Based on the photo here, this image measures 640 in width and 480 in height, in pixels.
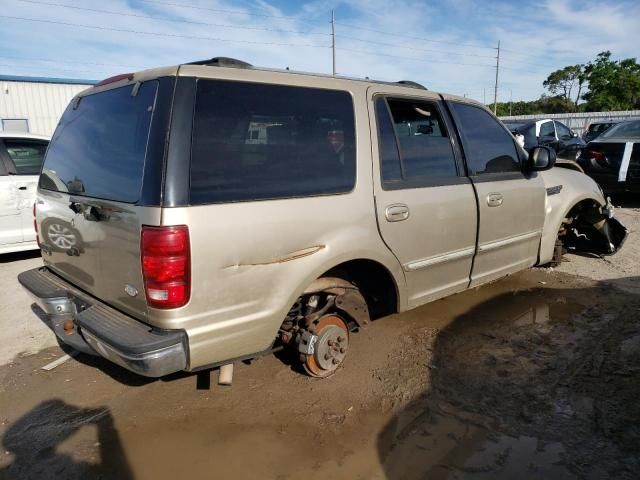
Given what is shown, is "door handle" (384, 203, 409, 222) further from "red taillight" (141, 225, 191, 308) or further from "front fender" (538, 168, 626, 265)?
"front fender" (538, 168, 626, 265)

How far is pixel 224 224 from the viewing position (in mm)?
2244

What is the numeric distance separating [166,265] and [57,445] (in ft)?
4.33

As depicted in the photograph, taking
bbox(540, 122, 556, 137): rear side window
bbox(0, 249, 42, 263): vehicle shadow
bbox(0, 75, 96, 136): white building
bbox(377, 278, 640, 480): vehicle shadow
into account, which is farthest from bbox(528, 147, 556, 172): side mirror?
bbox(0, 75, 96, 136): white building

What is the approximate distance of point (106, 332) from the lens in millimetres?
2346

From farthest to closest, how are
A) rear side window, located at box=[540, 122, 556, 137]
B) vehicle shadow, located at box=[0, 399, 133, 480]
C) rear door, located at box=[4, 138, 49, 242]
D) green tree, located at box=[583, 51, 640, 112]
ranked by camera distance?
1. green tree, located at box=[583, 51, 640, 112]
2. rear side window, located at box=[540, 122, 556, 137]
3. rear door, located at box=[4, 138, 49, 242]
4. vehicle shadow, located at box=[0, 399, 133, 480]

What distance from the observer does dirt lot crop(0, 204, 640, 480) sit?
237 centimetres

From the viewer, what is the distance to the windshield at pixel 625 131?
837 centimetres

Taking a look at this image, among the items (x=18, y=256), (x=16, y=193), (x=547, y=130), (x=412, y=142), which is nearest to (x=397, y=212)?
(x=412, y=142)

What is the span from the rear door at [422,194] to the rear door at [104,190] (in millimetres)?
1364

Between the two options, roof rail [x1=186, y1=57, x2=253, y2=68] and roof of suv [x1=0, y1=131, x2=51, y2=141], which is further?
roof of suv [x1=0, y1=131, x2=51, y2=141]

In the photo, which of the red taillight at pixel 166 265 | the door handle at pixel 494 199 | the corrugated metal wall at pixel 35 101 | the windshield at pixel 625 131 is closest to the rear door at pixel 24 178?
the red taillight at pixel 166 265

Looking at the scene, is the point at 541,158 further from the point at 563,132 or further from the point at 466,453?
the point at 563,132

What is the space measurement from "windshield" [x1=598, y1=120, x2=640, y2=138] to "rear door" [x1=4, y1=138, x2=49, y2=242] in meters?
9.53

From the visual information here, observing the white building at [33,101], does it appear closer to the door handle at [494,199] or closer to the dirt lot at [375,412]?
the dirt lot at [375,412]
